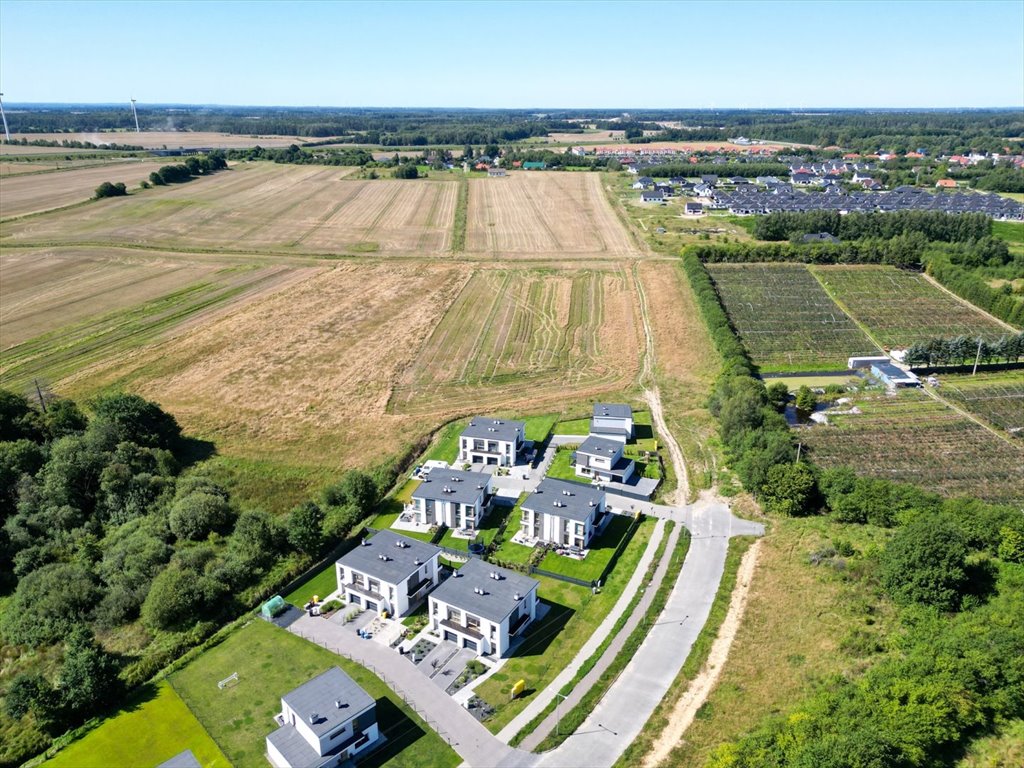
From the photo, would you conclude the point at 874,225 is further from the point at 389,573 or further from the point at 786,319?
the point at 389,573

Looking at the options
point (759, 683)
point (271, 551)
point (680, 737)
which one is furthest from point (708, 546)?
point (271, 551)

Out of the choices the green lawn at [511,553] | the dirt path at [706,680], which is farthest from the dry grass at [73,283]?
the dirt path at [706,680]

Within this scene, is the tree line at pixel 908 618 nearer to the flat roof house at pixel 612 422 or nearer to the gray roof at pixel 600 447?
the flat roof house at pixel 612 422

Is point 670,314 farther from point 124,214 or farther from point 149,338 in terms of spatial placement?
point 124,214

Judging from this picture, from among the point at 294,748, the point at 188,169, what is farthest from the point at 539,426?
the point at 188,169

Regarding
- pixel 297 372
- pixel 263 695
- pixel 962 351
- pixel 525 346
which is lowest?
pixel 263 695

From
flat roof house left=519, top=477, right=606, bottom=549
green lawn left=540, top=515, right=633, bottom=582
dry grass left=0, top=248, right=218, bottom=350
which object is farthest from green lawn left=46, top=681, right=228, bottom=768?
dry grass left=0, top=248, right=218, bottom=350

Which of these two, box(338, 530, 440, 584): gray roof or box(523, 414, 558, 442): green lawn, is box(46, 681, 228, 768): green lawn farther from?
box(523, 414, 558, 442): green lawn
